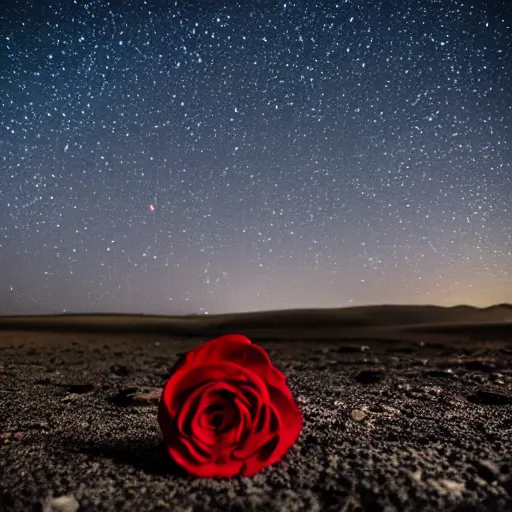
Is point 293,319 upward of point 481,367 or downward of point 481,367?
downward

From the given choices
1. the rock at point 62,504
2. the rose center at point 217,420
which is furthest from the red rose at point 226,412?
the rock at point 62,504

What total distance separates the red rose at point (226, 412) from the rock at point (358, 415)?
106 cm

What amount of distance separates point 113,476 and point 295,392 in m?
1.96

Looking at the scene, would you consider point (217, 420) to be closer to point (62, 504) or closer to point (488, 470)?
point (62, 504)

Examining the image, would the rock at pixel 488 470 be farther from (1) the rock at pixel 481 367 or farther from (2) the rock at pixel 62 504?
(1) the rock at pixel 481 367

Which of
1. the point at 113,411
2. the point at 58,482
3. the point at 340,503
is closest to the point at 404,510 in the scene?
the point at 340,503

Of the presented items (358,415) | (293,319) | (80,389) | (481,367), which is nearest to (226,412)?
(358,415)

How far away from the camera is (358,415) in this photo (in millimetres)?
2475

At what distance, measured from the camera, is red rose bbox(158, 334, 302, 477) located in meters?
1.38

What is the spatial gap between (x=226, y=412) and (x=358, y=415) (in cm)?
132

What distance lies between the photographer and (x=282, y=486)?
1.47 metres

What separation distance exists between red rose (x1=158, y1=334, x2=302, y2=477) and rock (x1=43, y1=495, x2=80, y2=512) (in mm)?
319

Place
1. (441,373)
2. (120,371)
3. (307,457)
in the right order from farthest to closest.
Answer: (120,371) < (441,373) < (307,457)

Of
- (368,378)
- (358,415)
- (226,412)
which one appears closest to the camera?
(226,412)
